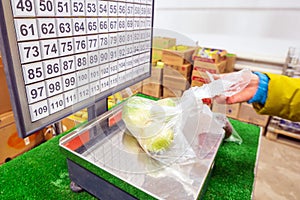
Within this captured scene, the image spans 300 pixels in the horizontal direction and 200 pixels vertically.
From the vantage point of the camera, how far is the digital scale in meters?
0.43

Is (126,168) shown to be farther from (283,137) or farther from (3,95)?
(283,137)

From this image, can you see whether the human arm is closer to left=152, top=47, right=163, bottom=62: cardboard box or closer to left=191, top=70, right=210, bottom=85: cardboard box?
left=191, top=70, right=210, bottom=85: cardboard box

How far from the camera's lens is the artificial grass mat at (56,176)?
647mm

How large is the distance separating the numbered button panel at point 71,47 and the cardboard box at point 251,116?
1.66 m

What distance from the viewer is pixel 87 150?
25.3 inches

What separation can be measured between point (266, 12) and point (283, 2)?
144 mm

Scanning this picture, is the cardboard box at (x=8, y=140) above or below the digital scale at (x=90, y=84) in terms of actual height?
below

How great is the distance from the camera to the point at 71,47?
0.52 m

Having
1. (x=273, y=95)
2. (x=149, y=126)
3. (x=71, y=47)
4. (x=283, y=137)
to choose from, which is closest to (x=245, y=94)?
(x=273, y=95)

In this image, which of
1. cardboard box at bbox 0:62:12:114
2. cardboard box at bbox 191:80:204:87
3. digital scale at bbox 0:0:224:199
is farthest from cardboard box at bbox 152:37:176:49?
cardboard box at bbox 0:62:12:114

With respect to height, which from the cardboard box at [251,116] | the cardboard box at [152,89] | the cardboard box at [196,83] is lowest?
the cardboard box at [251,116]

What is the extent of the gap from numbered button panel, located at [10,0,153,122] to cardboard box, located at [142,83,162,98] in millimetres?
164

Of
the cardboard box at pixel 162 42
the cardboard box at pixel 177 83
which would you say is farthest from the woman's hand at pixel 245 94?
the cardboard box at pixel 162 42

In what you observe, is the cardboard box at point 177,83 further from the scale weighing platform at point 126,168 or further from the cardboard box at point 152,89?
the scale weighing platform at point 126,168
